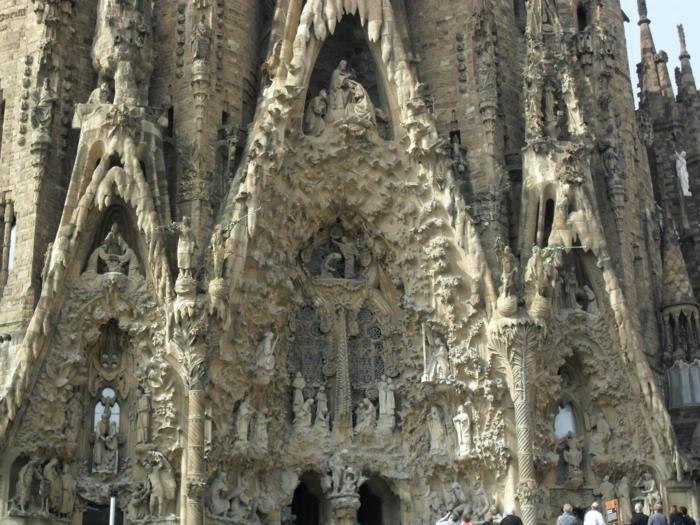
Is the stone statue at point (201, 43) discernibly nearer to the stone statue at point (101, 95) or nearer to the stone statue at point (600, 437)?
the stone statue at point (101, 95)

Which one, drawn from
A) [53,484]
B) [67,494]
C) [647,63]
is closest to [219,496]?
[67,494]

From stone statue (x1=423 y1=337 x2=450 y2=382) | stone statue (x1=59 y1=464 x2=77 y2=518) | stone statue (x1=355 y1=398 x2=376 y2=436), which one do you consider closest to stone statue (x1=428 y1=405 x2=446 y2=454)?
stone statue (x1=423 y1=337 x2=450 y2=382)

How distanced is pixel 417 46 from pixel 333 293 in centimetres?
537

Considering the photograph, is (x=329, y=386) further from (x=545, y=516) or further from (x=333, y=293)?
(x=545, y=516)

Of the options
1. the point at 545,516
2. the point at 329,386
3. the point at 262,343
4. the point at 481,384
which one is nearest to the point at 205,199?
the point at 262,343

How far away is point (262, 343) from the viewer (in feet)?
58.0

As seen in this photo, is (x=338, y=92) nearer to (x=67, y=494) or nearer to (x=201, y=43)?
(x=201, y=43)

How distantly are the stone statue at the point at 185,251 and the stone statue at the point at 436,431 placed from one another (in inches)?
186

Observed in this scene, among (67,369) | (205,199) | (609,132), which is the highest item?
(609,132)

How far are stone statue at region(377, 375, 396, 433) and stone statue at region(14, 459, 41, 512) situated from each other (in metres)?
5.63

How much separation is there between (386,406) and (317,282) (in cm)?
247

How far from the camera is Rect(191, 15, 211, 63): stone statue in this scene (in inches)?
759

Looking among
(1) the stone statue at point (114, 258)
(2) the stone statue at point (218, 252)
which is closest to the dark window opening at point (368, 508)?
(2) the stone statue at point (218, 252)

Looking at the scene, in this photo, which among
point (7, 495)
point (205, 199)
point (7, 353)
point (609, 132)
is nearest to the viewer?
point (7, 495)
